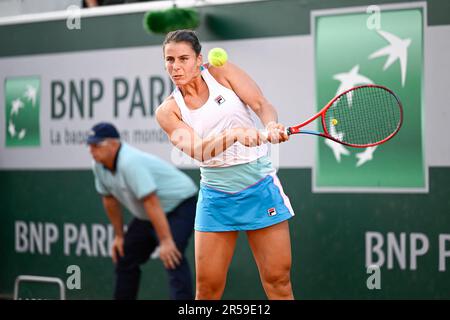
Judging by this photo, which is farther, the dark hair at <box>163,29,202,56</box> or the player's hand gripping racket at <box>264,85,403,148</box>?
the player's hand gripping racket at <box>264,85,403,148</box>

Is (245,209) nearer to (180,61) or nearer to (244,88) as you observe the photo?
(244,88)

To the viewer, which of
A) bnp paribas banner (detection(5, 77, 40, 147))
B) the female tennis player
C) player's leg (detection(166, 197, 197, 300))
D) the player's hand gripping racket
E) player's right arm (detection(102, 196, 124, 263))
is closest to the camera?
the female tennis player

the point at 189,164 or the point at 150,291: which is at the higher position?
the point at 189,164

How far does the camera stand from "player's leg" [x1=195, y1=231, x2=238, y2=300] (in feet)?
13.3

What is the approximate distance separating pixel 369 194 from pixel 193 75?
61.1 inches

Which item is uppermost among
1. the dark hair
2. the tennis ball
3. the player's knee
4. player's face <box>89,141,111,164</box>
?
the dark hair

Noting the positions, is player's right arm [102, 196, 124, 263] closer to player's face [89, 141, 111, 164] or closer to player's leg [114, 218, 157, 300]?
player's leg [114, 218, 157, 300]

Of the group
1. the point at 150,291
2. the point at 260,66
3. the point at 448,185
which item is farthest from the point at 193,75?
the point at 150,291

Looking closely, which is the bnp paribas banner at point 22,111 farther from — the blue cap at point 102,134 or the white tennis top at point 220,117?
the white tennis top at point 220,117

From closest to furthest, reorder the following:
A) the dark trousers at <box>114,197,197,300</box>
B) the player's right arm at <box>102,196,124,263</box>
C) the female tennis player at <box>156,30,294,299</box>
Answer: the female tennis player at <box>156,30,294,299</box>
the dark trousers at <box>114,197,197,300</box>
the player's right arm at <box>102,196,124,263</box>

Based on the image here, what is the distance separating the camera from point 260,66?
529 cm

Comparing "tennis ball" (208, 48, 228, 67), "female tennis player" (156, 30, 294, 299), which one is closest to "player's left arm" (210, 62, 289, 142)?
"female tennis player" (156, 30, 294, 299)

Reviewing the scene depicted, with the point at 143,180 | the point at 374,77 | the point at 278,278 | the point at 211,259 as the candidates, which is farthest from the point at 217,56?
the point at 143,180

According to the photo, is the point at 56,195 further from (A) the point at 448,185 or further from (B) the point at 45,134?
(A) the point at 448,185
